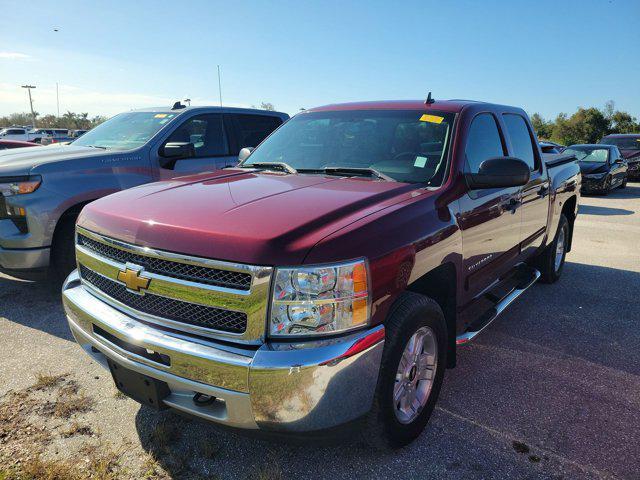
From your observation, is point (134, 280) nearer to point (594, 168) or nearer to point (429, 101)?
point (429, 101)

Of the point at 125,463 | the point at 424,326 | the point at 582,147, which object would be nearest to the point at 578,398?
the point at 424,326

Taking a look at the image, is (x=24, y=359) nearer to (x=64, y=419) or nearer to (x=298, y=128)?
(x=64, y=419)

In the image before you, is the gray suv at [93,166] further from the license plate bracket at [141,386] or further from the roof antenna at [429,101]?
the roof antenna at [429,101]

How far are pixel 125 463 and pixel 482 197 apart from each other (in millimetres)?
2548

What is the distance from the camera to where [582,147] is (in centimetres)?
1490

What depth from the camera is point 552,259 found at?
512 cm

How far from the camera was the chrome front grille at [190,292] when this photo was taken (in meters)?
1.91

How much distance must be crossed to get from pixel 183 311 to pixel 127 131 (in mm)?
4157

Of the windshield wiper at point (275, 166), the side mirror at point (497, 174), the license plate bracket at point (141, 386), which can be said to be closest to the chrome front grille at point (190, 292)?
the license plate bracket at point (141, 386)

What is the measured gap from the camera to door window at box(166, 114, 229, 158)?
5465 mm

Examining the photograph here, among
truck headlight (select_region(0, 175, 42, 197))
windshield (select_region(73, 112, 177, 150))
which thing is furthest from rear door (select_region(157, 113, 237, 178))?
truck headlight (select_region(0, 175, 42, 197))

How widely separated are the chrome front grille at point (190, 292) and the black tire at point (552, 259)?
3978 mm

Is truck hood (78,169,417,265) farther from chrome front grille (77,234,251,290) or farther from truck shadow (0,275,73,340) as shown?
truck shadow (0,275,73,340)

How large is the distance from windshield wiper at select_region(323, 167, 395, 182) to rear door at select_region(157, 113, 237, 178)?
2.72 m
